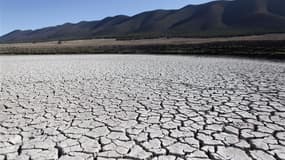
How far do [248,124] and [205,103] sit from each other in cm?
131

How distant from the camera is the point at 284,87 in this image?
6.22 m

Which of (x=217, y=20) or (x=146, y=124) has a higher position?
(x=217, y=20)

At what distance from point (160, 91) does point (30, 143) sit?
3.68m

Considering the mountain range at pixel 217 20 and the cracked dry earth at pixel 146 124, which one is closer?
the cracked dry earth at pixel 146 124

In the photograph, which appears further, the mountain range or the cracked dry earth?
the mountain range

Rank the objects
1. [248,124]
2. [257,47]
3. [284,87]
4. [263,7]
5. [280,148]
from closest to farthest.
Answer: [280,148]
[248,124]
[284,87]
[257,47]
[263,7]

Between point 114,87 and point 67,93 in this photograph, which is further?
point 114,87

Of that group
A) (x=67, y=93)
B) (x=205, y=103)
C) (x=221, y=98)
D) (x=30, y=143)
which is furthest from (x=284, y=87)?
(x=30, y=143)

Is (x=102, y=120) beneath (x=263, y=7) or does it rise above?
beneath

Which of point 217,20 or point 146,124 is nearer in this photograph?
point 146,124

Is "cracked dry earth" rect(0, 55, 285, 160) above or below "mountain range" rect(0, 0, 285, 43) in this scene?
below

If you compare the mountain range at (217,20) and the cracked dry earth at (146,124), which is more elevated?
the mountain range at (217,20)

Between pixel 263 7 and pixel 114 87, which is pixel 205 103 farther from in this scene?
pixel 263 7

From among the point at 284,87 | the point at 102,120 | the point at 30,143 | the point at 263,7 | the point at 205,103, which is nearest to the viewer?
the point at 30,143
